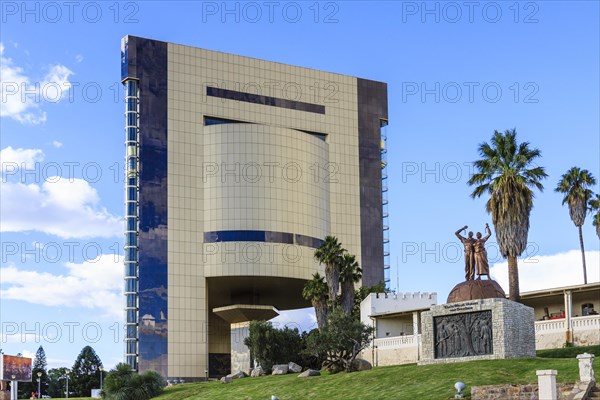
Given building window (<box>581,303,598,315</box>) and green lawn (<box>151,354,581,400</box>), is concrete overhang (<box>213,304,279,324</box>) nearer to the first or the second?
green lawn (<box>151,354,581,400</box>)

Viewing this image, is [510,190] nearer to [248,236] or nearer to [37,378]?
[248,236]

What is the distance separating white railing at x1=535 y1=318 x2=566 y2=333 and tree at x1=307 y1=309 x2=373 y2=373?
1328 centimetres

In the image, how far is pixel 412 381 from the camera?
5584 cm

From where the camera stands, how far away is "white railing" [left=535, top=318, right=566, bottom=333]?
6988 centimetres

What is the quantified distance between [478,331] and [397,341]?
21.1 meters

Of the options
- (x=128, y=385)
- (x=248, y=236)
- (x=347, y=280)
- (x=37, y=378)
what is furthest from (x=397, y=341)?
(x=37, y=378)

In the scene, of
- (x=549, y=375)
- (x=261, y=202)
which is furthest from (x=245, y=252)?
(x=549, y=375)

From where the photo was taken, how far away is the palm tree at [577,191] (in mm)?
92688

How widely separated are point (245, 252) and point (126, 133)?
20990 millimetres

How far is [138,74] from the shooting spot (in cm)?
11950

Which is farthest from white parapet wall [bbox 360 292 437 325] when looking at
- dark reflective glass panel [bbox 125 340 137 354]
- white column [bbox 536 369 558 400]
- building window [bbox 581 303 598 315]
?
white column [bbox 536 369 558 400]

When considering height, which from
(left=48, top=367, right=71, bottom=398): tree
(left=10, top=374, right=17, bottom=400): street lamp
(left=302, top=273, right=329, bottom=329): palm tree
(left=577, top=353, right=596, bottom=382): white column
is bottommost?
(left=48, top=367, right=71, bottom=398): tree

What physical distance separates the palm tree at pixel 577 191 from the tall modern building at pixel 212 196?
1558 inches

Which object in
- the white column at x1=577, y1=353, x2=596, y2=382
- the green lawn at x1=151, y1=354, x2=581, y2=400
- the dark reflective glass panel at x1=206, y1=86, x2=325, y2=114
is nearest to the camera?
the white column at x1=577, y1=353, x2=596, y2=382
